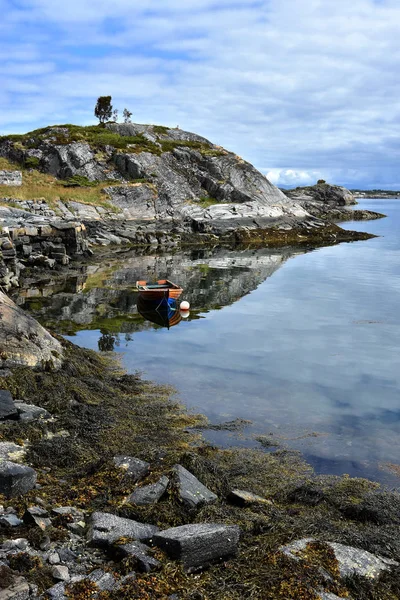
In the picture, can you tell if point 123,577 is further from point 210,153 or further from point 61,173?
point 210,153

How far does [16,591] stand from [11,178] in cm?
6098

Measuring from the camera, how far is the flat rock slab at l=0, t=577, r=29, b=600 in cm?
576

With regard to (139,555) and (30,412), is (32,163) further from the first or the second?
(139,555)

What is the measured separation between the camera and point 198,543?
22.5ft

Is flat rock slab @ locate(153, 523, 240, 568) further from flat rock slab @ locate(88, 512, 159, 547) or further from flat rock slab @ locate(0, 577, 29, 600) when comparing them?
flat rock slab @ locate(0, 577, 29, 600)

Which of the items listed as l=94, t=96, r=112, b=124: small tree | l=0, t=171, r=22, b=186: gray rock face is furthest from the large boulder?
l=94, t=96, r=112, b=124: small tree

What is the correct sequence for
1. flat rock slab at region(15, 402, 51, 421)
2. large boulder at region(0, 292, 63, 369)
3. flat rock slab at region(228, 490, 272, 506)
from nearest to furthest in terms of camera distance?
flat rock slab at region(228, 490, 272, 506) → flat rock slab at region(15, 402, 51, 421) → large boulder at region(0, 292, 63, 369)

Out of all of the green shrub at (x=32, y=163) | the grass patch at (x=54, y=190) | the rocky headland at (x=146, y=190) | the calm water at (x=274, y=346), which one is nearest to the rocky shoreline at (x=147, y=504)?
A: the calm water at (x=274, y=346)

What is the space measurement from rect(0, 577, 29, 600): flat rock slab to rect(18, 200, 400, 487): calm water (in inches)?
295

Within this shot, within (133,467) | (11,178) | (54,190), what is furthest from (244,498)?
(11,178)

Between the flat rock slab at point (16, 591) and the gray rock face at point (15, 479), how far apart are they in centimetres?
227

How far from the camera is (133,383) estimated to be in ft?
A: 55.6

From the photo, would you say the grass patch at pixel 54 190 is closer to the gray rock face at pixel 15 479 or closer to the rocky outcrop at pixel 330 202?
the gray rock face at pixel 15 479

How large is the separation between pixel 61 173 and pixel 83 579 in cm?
6763
